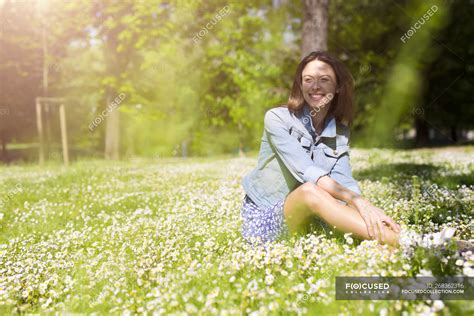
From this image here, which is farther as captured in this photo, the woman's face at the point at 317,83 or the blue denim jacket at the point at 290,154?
the woman's face at the point at 317,83

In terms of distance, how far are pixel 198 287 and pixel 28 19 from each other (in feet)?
79.2

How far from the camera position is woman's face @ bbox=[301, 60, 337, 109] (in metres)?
4.86

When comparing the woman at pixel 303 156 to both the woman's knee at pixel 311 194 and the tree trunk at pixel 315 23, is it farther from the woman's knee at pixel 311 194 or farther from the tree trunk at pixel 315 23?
the tree trunk at pixel 315 23

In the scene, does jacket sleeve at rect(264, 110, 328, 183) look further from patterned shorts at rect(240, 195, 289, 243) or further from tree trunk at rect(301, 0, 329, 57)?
tree trunk at rect(301, 0, 329, 57)

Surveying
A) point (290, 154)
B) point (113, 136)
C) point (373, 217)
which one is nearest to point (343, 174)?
point (290, 154)

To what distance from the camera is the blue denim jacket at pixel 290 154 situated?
14.9 ft

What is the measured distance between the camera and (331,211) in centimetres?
→ 378

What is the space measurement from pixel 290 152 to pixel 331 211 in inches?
35.6

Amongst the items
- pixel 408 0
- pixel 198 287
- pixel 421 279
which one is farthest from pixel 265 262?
pixel 408 0

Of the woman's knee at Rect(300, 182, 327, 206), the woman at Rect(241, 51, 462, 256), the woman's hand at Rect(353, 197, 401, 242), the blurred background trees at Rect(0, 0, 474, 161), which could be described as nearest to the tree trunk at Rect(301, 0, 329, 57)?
the woman at Rect(241, 51, 462, 256)

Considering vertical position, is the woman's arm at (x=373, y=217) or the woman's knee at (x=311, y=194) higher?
the woman's knee at (x=311, y=194)

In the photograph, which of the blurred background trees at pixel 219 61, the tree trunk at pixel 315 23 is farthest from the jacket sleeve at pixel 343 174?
the blurred background trees at pixel 219 61

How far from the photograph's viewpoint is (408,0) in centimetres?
2242

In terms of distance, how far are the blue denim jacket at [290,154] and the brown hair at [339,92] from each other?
5.0 inches
